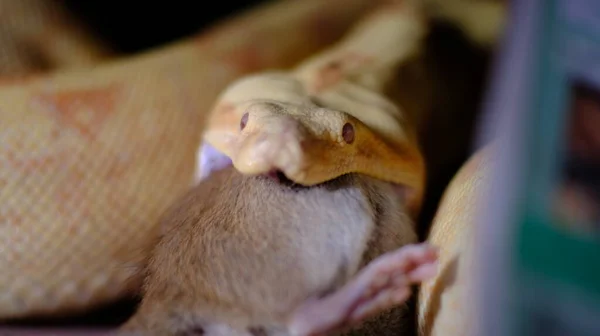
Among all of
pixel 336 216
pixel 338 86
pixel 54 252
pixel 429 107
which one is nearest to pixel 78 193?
pixel 54 252

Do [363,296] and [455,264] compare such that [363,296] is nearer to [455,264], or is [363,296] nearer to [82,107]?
[455,264]

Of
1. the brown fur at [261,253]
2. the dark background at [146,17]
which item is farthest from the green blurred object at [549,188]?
the dark background at [146,17]

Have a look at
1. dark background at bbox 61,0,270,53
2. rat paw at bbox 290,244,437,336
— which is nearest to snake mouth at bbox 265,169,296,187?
rat paw at bbox 290,244,437,336

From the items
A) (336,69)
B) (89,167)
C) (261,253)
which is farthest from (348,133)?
(89,167)

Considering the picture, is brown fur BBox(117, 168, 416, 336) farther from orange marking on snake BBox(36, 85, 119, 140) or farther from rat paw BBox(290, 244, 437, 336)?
orange marking on snake BBox(36, 85, 119, 140)

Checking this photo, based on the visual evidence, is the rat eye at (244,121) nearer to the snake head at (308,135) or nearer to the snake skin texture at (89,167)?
the snake head at (308,135)
